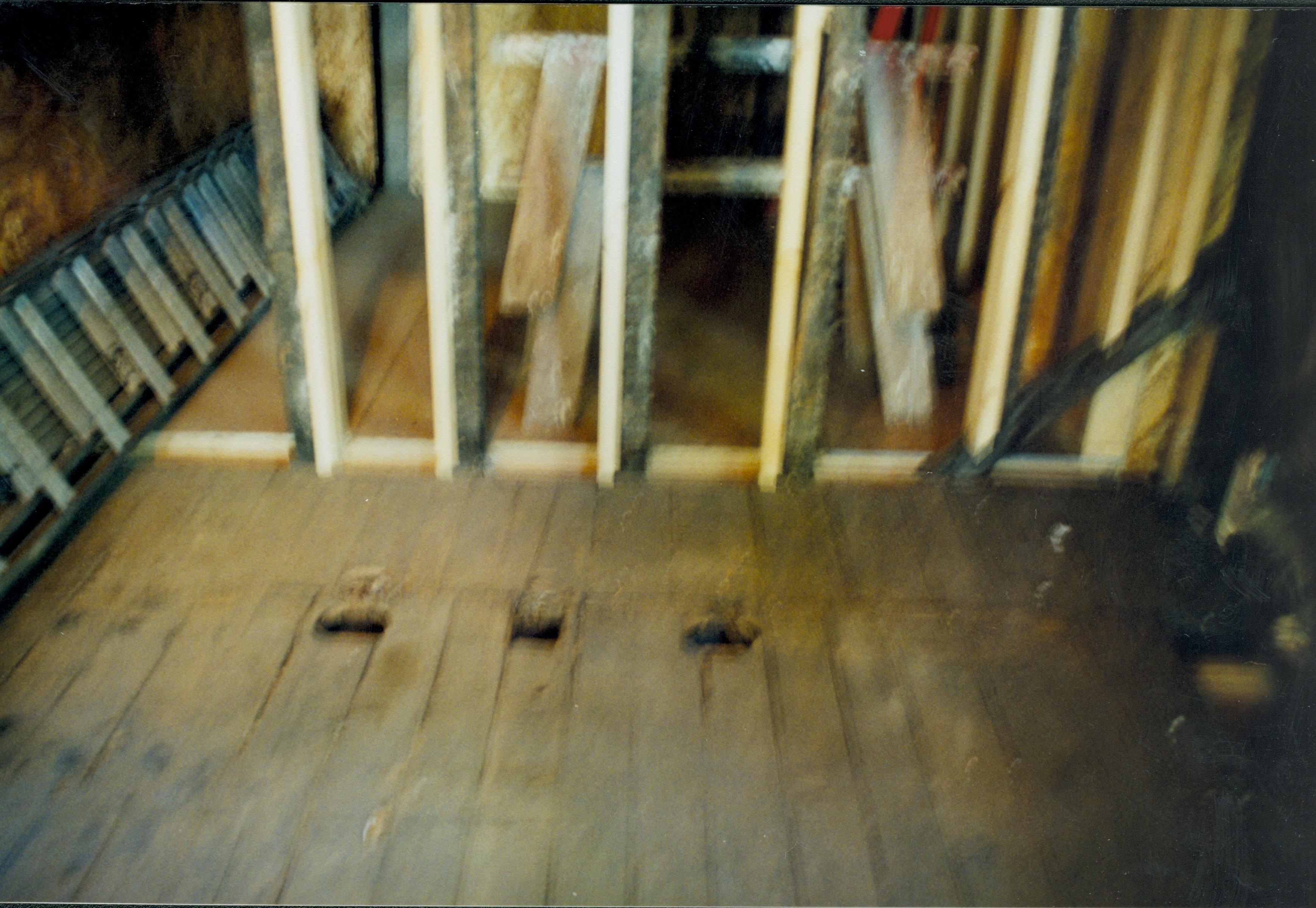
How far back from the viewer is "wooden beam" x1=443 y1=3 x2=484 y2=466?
1838mm

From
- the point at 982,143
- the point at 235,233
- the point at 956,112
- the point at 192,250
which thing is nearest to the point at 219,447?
the point at 192,250

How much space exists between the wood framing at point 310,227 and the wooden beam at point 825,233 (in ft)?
3.11

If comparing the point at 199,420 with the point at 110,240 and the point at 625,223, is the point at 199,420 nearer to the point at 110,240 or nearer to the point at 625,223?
the point at 110,240

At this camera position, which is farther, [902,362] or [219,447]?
[902,362]

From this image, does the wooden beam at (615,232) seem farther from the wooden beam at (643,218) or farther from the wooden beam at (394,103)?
the wooden beam at (394,103)

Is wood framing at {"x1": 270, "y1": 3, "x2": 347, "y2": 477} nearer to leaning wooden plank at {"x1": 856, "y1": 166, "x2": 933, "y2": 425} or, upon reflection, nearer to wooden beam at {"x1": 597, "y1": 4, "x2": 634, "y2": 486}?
wooden beam at {"x1": 597, "y1": 4, "x2": 634, "y2": 486}

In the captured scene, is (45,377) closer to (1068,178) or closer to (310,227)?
(310,227)

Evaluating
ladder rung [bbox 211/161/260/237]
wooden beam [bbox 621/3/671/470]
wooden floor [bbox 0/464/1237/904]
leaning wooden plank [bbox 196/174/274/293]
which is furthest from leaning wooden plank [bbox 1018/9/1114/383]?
ladder rung [bbox 211/161/260/237]

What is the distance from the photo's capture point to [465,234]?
1.97 m

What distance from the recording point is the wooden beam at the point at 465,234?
72.4 inches

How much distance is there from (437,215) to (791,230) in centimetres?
69

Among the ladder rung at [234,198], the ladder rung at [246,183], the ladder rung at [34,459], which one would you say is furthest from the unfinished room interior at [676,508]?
the ladder rung at [246,183]

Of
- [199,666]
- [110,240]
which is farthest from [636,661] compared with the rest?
[110,240]

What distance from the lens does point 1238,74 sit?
1877 mm
